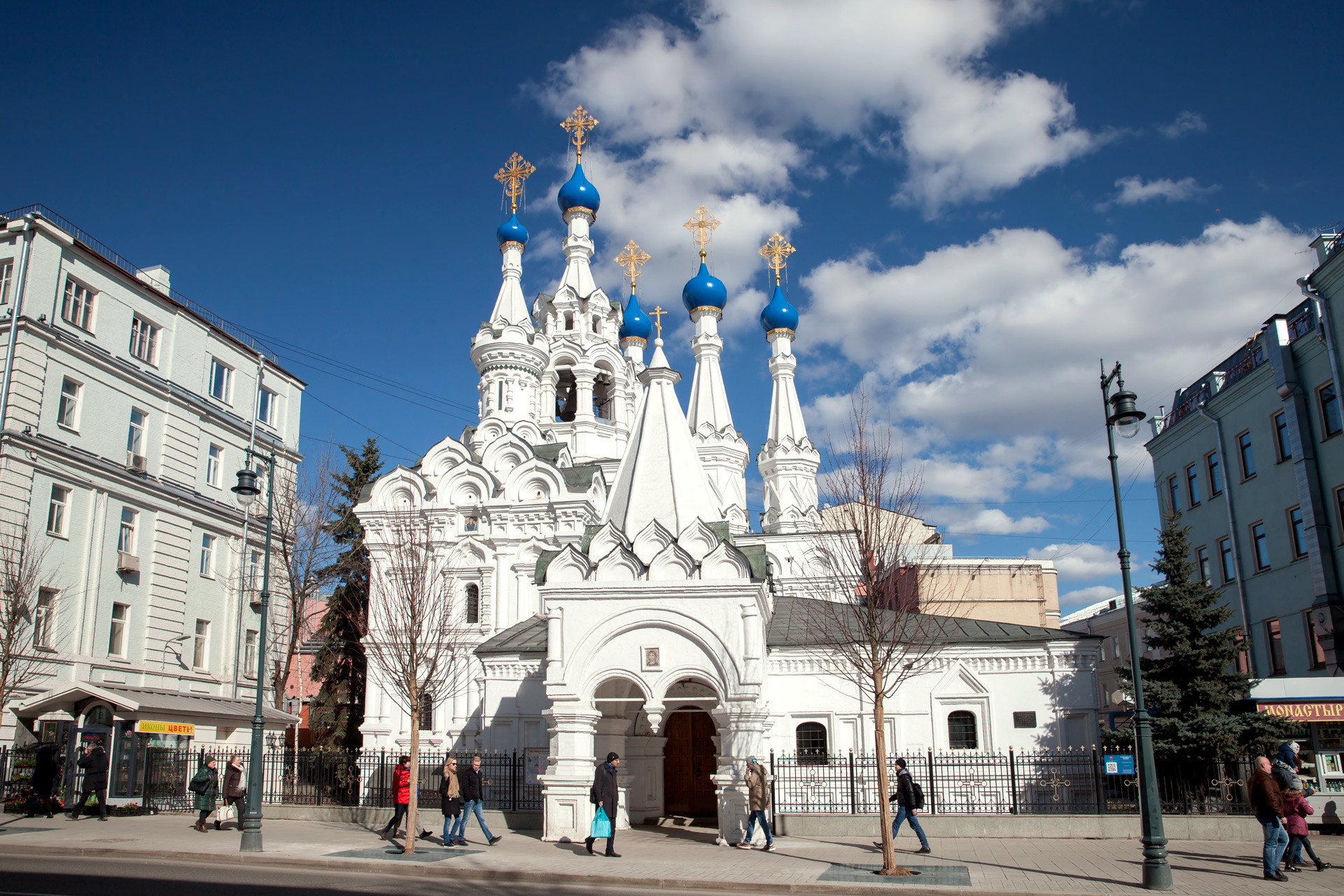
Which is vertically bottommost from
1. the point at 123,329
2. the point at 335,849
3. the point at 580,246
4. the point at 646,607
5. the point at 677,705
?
the point at 335,849

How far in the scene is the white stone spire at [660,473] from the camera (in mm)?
17594

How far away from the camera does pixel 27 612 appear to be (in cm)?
2033

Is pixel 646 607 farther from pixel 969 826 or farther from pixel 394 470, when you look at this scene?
pixel 394 470

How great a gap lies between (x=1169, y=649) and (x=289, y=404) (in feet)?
90.8

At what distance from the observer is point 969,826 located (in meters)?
15.7

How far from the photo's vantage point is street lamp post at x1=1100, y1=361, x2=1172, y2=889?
35.1 ft

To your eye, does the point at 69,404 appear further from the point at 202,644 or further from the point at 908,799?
the point at 908,799

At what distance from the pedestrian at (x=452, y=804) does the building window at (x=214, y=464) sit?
1866 cm

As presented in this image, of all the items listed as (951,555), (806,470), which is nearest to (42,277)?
(806,470)

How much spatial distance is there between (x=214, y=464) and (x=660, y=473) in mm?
18043

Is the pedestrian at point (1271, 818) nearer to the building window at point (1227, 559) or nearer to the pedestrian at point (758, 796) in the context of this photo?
the pedestrian at point (758, 796)

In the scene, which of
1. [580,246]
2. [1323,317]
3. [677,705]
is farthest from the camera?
[580,246]

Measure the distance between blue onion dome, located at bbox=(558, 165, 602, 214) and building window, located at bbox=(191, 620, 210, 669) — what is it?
73.3ft

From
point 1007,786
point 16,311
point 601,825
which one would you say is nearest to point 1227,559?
point 1007,786
